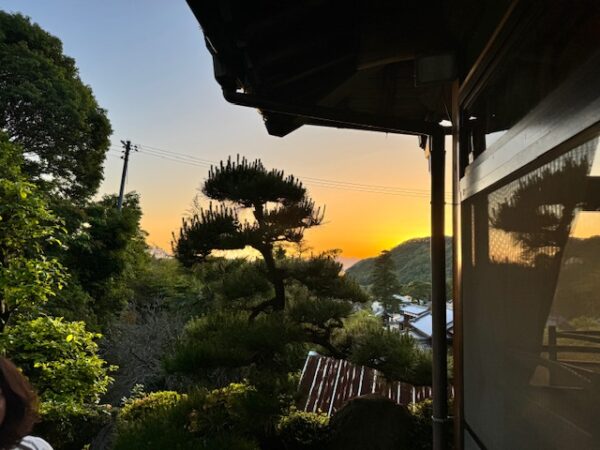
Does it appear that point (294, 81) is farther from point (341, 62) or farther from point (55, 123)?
point (55, 123)

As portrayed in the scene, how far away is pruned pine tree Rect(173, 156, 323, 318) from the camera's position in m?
3.16

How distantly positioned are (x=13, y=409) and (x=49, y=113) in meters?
10.2

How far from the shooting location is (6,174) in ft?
13.9

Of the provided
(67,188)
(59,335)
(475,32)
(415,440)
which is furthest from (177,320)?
(475,32)

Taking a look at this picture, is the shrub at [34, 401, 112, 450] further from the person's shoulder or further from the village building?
the village building

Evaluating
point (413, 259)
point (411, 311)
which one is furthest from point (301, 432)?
point (411, 311)

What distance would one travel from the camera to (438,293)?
74.0 inches

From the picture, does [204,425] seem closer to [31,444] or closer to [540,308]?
[31,444]

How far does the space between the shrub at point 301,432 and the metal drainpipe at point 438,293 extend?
4.33 ft

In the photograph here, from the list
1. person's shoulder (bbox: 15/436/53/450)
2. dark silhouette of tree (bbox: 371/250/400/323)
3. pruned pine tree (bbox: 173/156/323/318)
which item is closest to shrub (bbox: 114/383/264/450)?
pruned pine tree (bbox: 173/156/323/318)

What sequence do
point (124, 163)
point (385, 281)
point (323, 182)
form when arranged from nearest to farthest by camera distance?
point (385, 281)
point (323, 182)
point (124, 163)

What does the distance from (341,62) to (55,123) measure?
31.9 ft

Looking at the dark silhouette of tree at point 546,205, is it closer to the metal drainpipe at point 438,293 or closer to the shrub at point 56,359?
the metal drainpipe at point 438,293

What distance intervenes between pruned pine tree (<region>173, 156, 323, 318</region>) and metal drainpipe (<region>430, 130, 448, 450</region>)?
1.47 metres
